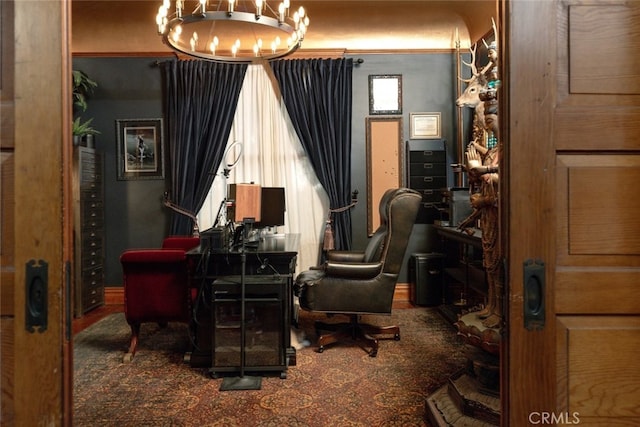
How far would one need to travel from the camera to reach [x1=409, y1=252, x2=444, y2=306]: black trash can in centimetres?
477

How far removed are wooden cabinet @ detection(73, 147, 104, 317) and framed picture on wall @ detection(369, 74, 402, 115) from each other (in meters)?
3.34

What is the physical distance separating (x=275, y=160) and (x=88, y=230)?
2265 millimetres

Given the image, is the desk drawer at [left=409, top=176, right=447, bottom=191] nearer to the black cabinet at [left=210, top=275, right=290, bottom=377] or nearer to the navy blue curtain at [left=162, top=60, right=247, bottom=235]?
the navy blue curtain at [left=162, top=60, right=247, bottom=235]

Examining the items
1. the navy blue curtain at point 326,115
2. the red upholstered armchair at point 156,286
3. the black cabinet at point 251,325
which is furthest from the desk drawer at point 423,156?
the red upholstered armchair at point 156,286

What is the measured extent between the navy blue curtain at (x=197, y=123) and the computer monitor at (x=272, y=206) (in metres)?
0.97

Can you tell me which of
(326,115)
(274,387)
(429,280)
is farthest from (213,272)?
(429,280)

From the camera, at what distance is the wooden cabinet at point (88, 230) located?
4.46 metres

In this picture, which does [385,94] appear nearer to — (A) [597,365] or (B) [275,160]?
(B) [275,160]

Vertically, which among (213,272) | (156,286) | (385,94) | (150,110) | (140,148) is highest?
(385,94)

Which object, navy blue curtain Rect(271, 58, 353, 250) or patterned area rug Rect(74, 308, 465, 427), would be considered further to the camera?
navy blue curtain Rect(271, 58, 353, 250)

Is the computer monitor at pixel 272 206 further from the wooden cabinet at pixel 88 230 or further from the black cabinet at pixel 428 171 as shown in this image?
the wooden cabinet at pixel 88 230

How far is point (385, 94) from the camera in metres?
5.09

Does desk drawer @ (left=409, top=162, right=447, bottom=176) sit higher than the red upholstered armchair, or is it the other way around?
desk drawer @ (left=409, top=162, right=447, bottom=176)

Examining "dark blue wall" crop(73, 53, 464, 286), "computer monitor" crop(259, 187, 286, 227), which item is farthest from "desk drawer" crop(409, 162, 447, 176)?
"computer monitor" crop(259, 187, 286, 227)
